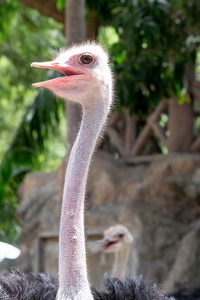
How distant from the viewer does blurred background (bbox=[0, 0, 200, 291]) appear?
7328mm

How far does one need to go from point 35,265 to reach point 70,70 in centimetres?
658

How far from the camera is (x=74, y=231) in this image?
9.68 feet

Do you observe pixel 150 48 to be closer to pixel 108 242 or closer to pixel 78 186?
pixel 108 242

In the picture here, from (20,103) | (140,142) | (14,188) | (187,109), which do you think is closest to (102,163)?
(140,142)

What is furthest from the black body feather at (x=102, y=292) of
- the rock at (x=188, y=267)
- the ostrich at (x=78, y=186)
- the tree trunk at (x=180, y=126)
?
the tree trunk at (x=180, y=126)

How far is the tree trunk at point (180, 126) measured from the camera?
30.6 ft

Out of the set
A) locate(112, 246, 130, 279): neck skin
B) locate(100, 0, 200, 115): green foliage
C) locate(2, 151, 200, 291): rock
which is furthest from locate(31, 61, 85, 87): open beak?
locate(2, 151, 200, 291): rock

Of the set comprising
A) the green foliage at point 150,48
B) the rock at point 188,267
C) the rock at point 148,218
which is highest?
the green foliage at point 150,48

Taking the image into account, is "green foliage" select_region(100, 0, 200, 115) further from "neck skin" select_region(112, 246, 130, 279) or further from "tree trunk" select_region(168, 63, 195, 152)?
"neck skin" select_region(112, 246, 130, 279)

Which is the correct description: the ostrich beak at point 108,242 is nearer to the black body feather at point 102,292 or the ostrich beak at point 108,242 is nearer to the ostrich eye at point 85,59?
the black body feather at point 102,292

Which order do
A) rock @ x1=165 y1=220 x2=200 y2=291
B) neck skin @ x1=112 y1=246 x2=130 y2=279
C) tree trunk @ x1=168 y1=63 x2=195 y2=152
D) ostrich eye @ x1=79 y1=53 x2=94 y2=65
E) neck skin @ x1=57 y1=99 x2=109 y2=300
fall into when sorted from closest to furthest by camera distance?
neck skin @ x1=57 y1=99 x2=109 y2=300 → ostrich eye @ x1=79 y1=53 x2=94 y2=65 → neck skin @ x1=112 y1=246 x2=130 y2=279 → rock @ x1=165 y1=220 x2=200 y2=291 → tree trunk @ x1=168 y1=63 x2=195 y2=152

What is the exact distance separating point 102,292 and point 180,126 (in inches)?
237

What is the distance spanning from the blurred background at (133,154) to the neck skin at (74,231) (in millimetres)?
2741

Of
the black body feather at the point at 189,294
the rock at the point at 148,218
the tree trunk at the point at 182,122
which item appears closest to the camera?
the black body feather at the point at 189,294
